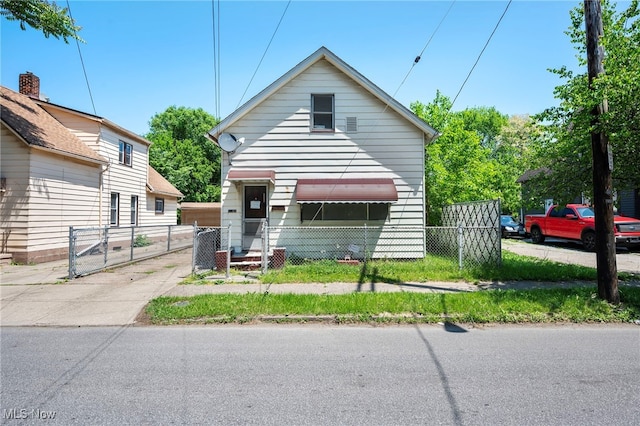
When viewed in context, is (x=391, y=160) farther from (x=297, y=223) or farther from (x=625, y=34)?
(x=625, y=34)

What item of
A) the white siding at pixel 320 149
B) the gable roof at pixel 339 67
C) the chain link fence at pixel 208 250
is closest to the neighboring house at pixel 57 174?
the chain link fence at pixel 208 250

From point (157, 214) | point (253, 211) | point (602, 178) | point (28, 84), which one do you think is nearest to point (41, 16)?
point (28, 84)

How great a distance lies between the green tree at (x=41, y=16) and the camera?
1231 centimetres

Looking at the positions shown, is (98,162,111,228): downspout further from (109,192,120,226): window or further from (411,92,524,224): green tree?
(411,92,524,224): green tree

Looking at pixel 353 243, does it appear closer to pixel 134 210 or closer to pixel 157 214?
pixel 134 210

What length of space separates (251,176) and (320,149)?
8.11 ft

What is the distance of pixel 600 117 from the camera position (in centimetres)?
637

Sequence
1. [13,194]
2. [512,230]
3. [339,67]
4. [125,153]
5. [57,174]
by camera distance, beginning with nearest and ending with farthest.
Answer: [339,67]
[13,194]
[57,174]
[125,153]
[512,230]

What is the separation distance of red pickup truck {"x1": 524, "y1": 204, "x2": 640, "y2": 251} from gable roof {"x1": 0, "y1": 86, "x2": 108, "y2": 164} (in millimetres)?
18943

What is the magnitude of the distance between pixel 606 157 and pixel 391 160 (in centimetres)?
602

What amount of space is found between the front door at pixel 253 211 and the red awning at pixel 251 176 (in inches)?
25.5

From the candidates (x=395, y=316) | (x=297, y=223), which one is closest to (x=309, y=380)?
(x=395, y=316)

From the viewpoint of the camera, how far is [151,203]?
71.2 feet

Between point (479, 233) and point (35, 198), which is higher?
point (35, 198)
